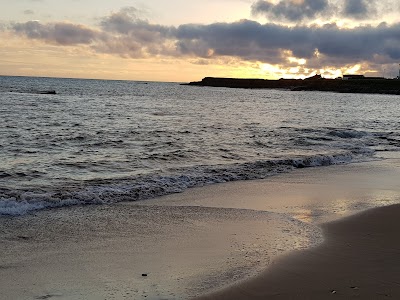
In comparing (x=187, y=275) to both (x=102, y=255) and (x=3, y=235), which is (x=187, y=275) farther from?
(x=3, y=235)

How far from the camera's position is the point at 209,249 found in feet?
23.2

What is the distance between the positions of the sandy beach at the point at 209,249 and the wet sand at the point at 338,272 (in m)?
0.01

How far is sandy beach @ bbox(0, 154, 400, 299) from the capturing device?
5.57m

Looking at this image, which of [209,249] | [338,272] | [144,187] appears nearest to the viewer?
[338,272]

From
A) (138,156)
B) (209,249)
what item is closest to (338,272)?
(209,249)

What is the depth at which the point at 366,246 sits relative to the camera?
7430mm

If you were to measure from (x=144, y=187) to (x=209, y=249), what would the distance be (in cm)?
502

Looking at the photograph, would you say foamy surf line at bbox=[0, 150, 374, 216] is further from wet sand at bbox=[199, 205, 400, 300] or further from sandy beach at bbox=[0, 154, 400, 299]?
wet sand at bbox=[199, 205, 400, 300]

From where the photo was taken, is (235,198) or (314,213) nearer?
(314,213)

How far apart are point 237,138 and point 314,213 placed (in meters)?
14.7

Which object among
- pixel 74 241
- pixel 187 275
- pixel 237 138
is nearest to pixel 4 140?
pixel 237 138

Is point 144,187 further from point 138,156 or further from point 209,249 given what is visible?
point 138,156

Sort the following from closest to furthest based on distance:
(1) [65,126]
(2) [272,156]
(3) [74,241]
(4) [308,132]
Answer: (3) [74,241], (2) [272,156], (1) [65,126], (4) [308,132]

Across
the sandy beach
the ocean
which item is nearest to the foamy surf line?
the ocean
